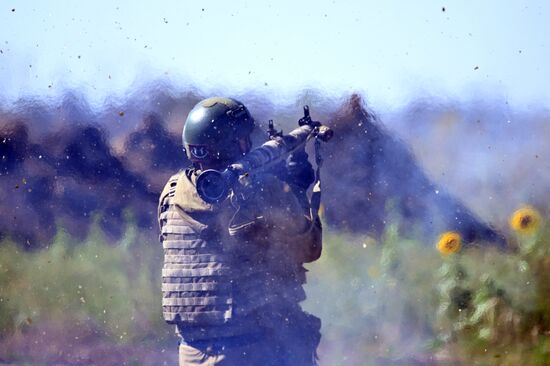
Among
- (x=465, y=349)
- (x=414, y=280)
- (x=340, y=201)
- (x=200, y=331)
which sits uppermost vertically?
(x=340, y=201)

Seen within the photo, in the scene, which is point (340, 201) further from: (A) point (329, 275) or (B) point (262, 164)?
(B) point (262, 164)

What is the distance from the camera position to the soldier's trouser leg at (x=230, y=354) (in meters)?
8.02

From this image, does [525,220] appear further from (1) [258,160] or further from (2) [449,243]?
(1) [258,160]

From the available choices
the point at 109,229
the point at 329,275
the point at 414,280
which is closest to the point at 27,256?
the point at 109,229

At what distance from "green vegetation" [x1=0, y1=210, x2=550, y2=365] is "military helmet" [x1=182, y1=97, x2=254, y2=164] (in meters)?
3.86

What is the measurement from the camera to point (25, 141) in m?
13.1

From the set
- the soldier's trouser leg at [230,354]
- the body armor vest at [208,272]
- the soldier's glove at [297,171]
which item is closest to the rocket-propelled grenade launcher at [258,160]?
the soldier's glove at [297,171]

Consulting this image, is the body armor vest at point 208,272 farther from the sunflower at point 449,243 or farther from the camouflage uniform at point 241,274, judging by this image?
the sunflower at point 449,243

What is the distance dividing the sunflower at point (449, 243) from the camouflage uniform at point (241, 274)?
353 centimetres

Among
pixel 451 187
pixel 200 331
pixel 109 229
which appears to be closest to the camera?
pixel 200 331

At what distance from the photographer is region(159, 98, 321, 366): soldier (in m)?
7.96

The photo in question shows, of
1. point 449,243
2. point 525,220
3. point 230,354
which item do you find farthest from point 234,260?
point 525,220

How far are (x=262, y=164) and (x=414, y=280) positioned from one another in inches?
169

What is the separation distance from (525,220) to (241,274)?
4.26 metres
